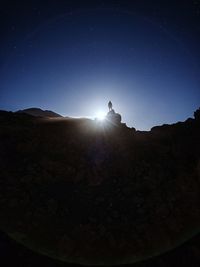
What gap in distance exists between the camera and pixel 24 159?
14.0 meters

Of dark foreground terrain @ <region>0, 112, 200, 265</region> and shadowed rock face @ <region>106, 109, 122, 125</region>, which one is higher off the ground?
shadowed rock face @ <region>106, 109, 122, 125</region>

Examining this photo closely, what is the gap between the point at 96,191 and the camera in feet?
41.2

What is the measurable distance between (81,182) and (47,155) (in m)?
3.11

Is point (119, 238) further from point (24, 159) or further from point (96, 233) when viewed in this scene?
point (24, 159)

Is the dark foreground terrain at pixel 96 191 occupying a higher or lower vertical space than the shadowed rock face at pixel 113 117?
lower

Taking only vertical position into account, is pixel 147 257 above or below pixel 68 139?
below

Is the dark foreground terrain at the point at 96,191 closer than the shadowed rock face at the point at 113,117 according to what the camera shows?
Yes

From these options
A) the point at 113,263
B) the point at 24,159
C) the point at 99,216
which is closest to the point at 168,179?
the point at 99,216

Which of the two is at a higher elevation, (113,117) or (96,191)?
(113,117)

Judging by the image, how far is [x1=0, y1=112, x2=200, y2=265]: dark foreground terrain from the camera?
963 cm

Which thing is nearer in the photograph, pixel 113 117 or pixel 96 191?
pixel 96 191

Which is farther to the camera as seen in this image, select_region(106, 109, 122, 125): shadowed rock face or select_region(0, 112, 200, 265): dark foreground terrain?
select_region(106, 109, 122, 125): shadowed rock face

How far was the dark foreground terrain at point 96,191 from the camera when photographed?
379 inches

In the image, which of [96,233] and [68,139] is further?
[68,139]
